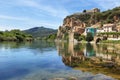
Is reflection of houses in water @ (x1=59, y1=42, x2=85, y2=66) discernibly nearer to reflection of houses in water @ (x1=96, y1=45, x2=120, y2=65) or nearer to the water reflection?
the water reflection

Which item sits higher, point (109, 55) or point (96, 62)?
point (109, 55)

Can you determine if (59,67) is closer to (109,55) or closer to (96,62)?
(96,62)

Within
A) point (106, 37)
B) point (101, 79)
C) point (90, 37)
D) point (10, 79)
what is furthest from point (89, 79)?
point (90, 37)

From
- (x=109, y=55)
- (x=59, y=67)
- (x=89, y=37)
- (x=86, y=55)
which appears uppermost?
(x=89, y=37)

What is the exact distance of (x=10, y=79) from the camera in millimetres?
24516

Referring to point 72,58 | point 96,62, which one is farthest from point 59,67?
point 72,58

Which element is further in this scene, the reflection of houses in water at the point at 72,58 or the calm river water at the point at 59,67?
the reflection of houses in water at the point at 72,58

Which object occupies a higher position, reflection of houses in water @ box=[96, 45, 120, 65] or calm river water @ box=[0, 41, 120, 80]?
reflection of houses in water @ box=[96, 45, 120, 65]

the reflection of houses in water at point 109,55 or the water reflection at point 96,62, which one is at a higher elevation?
the reflection of houses in water at point 109,55

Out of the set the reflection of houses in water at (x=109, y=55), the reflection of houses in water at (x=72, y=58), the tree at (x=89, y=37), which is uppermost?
the tree at (x=89, y=37)

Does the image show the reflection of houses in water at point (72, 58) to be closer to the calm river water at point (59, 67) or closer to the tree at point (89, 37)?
the calm river water at point (59, 67)

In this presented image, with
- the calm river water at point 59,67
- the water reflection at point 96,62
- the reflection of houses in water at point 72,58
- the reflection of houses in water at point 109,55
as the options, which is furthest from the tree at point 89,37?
the calm river water at point 59,67

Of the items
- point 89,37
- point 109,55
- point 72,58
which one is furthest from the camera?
point 89,37

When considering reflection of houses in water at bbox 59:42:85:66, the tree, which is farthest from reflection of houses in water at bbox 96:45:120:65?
the tree
